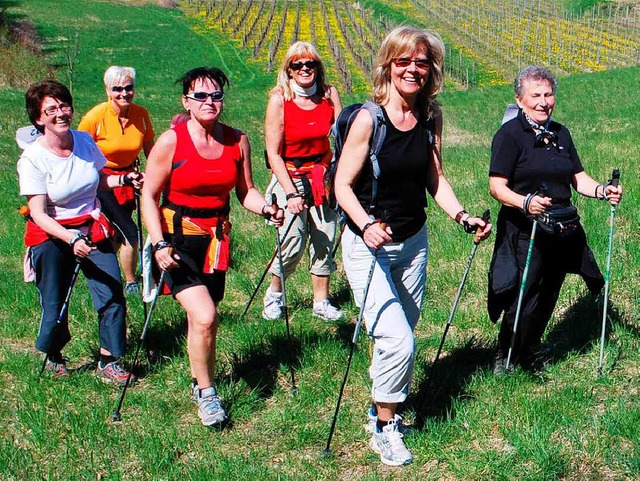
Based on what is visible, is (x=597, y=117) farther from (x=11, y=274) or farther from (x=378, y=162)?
(x=378, y=162)

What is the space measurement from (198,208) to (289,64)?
1730 mm

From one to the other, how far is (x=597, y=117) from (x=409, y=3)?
4974 centimetres

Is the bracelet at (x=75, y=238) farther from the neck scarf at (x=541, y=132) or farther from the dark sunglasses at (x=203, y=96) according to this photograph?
the neck scarf at (x=541, y=132)

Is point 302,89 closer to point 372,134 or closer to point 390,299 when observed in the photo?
point 372,134

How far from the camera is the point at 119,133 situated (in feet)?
21.3

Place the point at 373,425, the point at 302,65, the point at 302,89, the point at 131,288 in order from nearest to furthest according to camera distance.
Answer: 1. the point at 373,425
2. the point at 302,65
3. the point at 302,89
4. the point at 131,288

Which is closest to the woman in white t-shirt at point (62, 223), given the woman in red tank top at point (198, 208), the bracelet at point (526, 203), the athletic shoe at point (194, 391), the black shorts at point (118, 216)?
the athletic shoe at point (194, 391)

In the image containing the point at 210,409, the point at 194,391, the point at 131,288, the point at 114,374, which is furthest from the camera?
the point at 131,288

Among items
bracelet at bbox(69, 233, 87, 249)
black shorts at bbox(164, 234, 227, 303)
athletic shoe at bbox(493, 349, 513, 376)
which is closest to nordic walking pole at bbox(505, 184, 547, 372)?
athletic shoe at bbox(493, 349, 513, 376)

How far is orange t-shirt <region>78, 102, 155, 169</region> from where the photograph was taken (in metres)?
6.45

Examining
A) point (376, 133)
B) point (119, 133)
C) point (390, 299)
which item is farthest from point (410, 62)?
point (119, 133)

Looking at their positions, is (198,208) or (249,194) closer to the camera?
(198,208)

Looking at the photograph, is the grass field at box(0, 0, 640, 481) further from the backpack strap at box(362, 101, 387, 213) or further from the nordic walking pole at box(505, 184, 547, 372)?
the backpack strap at box(362, 101, 387, 213)

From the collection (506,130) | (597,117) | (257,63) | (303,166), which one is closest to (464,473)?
(506,130)
